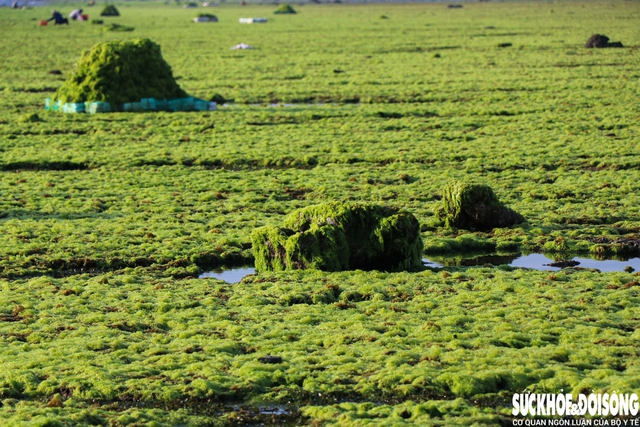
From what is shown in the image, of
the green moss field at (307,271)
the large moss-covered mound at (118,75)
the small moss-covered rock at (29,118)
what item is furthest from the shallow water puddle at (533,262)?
the large moss-covered mound at (118,75)

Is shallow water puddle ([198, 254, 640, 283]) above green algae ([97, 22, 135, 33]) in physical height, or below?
below

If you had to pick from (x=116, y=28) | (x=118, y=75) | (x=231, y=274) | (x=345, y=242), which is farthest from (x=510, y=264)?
(x=116, y=28)

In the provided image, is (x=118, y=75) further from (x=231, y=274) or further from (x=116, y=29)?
(x=116, y=29)

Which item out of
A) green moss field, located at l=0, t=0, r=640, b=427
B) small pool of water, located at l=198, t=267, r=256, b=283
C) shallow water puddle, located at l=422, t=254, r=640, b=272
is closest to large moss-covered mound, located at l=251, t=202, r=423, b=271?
small pool of water, located at l=198, t=267, r=256, b=283

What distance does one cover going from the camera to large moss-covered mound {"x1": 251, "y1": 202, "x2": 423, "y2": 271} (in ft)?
63.2

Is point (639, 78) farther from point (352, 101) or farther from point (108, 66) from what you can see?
point (108, 66)

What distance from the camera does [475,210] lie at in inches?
864

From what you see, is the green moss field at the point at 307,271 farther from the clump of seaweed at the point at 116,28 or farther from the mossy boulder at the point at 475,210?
the clump of seaweed at the point at 116,28

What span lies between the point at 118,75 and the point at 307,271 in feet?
80.1

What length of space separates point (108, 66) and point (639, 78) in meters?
24.9

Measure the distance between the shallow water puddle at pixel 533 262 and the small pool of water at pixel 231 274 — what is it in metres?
3.53

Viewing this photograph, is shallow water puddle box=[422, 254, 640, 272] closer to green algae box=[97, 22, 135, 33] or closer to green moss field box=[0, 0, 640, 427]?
green moss field box=[0, 0, 640, 427]

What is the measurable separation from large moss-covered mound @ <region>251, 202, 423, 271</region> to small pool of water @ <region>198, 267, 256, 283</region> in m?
0.39

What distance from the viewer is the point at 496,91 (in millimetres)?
45844
